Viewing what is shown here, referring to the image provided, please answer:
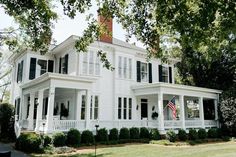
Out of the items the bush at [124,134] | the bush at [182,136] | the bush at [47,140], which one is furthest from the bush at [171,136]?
the bush at [47,140]

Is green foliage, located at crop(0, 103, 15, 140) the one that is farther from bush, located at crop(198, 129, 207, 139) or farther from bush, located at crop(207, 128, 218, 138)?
bush, located at crop(207, 128, 218, 138)

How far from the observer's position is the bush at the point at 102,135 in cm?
1852

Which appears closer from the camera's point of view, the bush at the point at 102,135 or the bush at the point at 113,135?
the bush at the point at 102,135

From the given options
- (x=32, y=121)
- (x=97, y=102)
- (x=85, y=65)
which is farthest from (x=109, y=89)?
(x=32, y=121)

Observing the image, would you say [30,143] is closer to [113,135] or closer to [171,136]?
[113,135]

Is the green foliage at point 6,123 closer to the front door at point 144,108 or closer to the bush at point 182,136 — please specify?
the front door at point 144,108

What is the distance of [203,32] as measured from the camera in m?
8.85

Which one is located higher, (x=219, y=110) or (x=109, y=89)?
(x=109, y=89)

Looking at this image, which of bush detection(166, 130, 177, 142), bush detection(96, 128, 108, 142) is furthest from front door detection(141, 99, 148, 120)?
bush detection(96, 128, 108, 142)

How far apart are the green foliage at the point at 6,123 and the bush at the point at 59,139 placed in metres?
8.72

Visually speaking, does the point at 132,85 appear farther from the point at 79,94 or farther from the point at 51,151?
the point at 51,151

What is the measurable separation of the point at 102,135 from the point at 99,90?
14.0 ft

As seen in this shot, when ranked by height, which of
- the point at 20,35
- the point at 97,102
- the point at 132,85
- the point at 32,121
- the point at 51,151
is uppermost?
the point at 20,35

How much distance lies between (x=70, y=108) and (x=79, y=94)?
2143 millimetres
